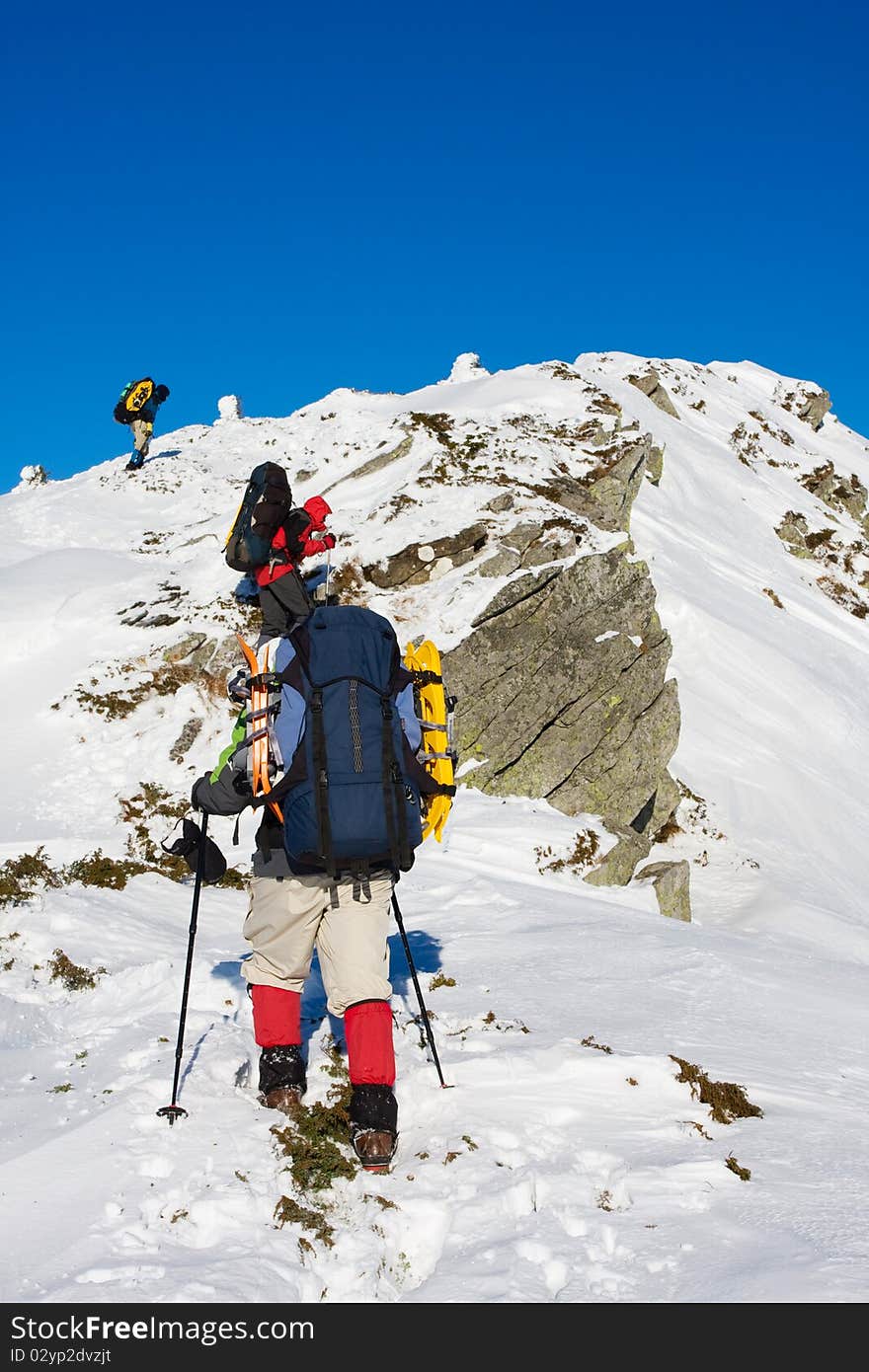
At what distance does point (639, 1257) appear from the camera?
132 inches

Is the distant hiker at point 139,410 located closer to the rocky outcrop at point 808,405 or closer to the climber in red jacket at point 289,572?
the climber in red jacket at point 289,572

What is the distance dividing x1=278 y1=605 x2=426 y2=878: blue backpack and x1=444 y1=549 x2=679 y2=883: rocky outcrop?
10.7 m

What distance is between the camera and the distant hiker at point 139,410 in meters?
31.8

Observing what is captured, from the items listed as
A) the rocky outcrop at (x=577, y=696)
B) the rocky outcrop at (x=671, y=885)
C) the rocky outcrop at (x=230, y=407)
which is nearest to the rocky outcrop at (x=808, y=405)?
the rocky outcrop at (x=230, y=407)

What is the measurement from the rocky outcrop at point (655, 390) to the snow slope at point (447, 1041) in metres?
27.0

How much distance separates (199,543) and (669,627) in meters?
13.4

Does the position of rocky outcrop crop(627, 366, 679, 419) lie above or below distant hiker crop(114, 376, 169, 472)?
above

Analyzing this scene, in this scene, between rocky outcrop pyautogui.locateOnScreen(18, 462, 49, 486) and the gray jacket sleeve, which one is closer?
the gray jacket sleeve

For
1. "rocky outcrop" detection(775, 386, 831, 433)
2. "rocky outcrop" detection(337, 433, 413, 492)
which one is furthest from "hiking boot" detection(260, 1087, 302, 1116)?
"rocky outcrop" detection(775, 386, 831, 433)

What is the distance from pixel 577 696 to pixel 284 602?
1258 centimetres

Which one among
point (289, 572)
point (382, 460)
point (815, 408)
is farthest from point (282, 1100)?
point (815, 408)

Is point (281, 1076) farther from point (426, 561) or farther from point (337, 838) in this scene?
point (426, 561)

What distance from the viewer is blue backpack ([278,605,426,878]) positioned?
14.2ft

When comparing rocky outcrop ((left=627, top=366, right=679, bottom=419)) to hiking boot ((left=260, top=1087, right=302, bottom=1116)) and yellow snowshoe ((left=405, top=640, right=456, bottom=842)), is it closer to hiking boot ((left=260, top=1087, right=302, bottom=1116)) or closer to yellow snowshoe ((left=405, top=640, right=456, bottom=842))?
yellow snowshoe ((left=405, top=640, right=456, bottom=842))
